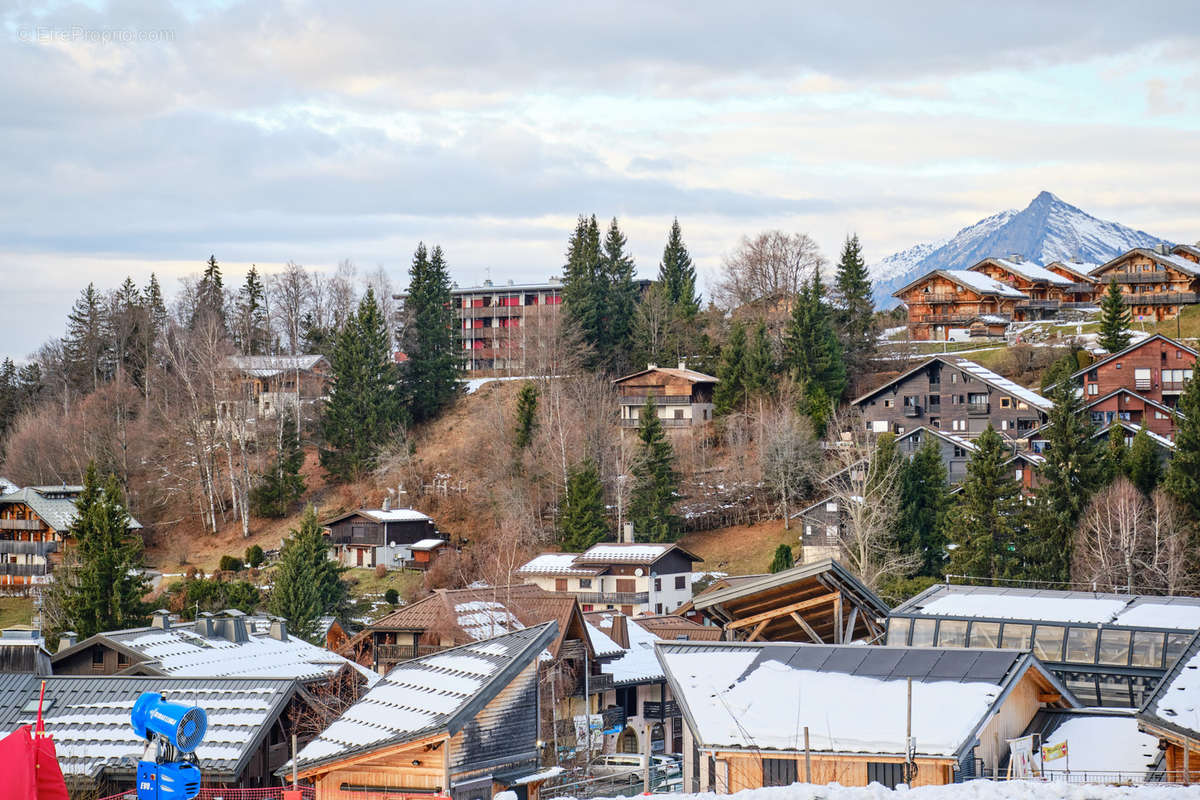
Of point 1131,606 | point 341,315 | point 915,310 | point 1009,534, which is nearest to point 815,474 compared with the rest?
point 1009,534

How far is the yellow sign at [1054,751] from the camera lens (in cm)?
1847

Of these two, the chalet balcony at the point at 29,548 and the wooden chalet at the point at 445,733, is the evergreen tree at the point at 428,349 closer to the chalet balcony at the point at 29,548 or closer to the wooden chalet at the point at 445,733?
the chalet balcony at the point at 29,548

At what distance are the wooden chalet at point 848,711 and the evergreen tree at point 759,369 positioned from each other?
170 ft

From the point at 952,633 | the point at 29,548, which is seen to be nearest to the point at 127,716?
the point at 952,633

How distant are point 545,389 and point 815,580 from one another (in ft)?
175

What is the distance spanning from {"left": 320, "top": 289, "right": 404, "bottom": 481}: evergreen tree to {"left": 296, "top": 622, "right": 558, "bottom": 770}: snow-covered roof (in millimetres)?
55449

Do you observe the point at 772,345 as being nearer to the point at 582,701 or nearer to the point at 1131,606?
the point at 582,701

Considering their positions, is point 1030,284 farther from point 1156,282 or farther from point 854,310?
point 854,310

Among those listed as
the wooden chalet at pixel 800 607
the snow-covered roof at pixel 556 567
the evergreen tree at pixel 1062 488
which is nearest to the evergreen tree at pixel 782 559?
the snow-covered roof at pixel 556 567

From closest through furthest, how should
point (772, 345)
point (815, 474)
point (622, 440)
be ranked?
point (815, 474)
point (622, 440)
point (772, 345)

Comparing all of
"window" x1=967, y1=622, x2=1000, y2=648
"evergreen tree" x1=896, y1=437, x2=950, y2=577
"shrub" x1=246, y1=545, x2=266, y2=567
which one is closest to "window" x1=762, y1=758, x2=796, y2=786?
"window" x1=967, y1=622, x2=1000, y2=648

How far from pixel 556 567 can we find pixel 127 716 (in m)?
32.9

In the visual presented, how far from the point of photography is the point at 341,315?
95.5m

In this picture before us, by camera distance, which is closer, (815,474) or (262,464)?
(815,474)
